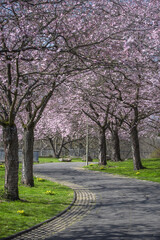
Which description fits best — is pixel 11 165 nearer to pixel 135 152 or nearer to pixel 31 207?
pixel 31 207

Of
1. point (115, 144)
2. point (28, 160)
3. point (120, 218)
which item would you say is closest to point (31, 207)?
point (120, 218)

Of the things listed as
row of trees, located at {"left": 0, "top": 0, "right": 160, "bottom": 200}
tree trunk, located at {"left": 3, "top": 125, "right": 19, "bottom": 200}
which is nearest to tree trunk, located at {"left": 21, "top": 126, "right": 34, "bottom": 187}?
row of trees, located at {"left": 0, "top": 0, "right": 160, "bottom": 200}

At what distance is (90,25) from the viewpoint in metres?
12.0

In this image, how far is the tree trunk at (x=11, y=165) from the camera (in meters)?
11.2

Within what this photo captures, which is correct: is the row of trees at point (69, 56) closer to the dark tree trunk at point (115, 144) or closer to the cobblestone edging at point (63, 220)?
the cobblestone edging at point (63, 220)

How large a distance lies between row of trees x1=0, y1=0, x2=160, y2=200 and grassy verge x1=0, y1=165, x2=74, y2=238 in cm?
86

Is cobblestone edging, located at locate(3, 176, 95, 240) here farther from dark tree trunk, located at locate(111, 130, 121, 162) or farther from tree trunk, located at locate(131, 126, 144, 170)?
dark tree trunk, located at locate(111, 130, 121, 162)

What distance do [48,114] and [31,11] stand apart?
25356mm

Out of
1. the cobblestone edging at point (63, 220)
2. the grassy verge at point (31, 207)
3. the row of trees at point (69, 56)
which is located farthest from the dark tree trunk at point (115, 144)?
the cobblestone edging at point (63, 220)

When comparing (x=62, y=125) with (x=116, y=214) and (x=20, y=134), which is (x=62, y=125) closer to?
(x=20, y=134)

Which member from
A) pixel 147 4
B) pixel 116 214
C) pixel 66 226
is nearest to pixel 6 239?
pixel 66 226

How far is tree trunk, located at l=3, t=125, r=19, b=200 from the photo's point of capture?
11.2 m

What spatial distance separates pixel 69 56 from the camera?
42.4 ft

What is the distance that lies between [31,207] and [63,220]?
6.08 feet
